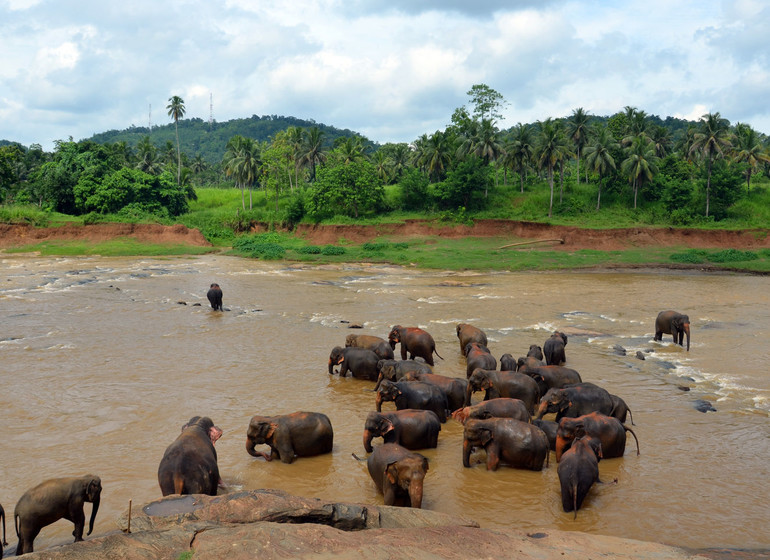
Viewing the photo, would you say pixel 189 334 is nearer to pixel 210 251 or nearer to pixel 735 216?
pixel 210 251

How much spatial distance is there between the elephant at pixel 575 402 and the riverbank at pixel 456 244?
28897 mm

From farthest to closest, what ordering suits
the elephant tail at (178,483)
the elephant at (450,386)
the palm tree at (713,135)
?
the palm tree at (713,135) → the elephant at (450,386) → the elephant tail at (178,483)

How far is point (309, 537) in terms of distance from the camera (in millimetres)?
5160

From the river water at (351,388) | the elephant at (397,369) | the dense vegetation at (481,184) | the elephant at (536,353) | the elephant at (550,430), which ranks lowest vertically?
the river water at (351,388)

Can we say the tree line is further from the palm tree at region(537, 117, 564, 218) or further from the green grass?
the green grass

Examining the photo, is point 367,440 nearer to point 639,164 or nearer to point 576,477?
point 576,477

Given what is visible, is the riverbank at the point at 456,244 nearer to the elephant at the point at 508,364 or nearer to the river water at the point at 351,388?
the river water at the point at 351,388

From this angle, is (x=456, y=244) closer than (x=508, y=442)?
No

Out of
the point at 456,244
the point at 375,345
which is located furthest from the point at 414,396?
the point at 456,244

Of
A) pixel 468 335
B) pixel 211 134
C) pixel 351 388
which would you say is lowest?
pixel 351 388

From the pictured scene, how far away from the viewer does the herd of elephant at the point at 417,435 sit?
6531 mm

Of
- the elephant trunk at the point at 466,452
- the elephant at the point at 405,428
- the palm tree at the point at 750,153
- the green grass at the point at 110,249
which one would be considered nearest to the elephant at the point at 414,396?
the elephant at the point at 405,428

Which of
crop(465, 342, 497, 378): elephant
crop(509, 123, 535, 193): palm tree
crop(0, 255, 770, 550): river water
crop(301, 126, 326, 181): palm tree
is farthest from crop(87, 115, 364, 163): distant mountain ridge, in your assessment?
crop(465, 342, 497, 378): elephant

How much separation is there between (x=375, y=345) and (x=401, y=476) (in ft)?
22.1
